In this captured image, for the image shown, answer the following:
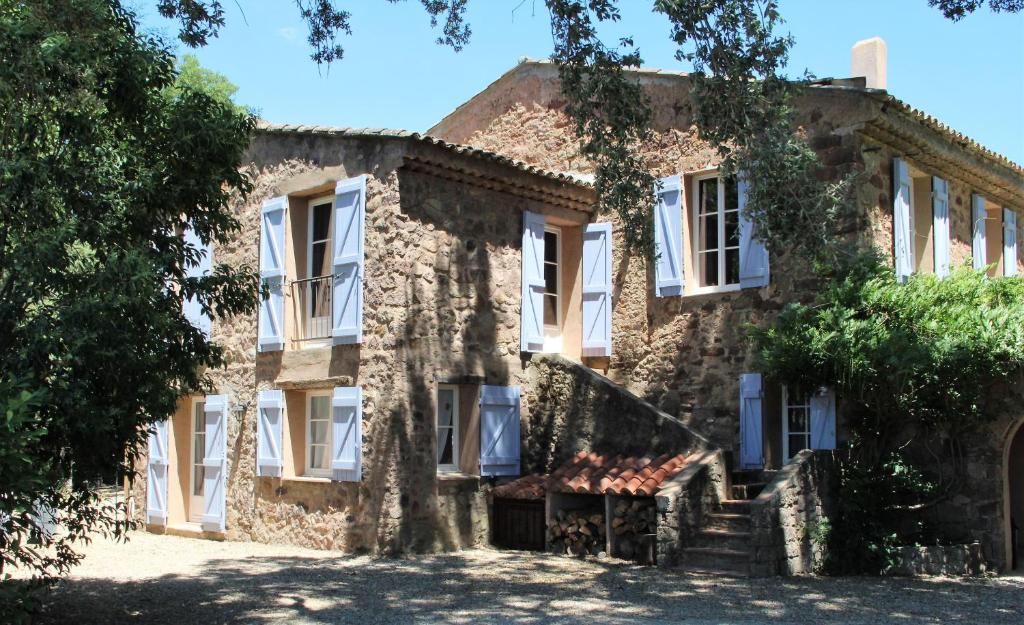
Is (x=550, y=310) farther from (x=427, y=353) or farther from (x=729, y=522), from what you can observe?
(x=729, y=522)

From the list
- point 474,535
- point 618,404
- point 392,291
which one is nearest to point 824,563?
point 618,404

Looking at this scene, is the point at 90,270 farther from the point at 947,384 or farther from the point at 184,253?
the point at 947,384

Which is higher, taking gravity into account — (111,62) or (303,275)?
(111,62)

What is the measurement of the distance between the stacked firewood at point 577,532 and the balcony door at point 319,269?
11.3 ft

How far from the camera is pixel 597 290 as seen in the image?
503 inches

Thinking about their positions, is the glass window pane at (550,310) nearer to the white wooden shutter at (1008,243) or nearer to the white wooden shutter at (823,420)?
the white wooden shutter at (823,420)

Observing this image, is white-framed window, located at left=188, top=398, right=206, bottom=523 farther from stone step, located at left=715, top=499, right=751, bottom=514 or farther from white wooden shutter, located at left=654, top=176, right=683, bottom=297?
stone step, located at left=715, top=499, right=751, bottom=514

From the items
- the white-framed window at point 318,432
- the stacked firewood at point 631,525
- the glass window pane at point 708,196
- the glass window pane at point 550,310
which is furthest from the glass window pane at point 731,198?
the white-framed window at point 318,432

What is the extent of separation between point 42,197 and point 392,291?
5.09 metres

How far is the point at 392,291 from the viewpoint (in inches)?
433

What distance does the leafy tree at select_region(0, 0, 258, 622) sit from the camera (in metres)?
6.10

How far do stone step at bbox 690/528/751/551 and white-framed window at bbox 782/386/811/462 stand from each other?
5.87ft

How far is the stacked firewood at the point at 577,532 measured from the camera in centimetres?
1080

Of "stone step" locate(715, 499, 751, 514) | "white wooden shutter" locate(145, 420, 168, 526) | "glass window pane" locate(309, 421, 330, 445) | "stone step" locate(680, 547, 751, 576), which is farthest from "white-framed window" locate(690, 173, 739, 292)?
"white wooden shutter" locate(145, 420, 168, 526)
